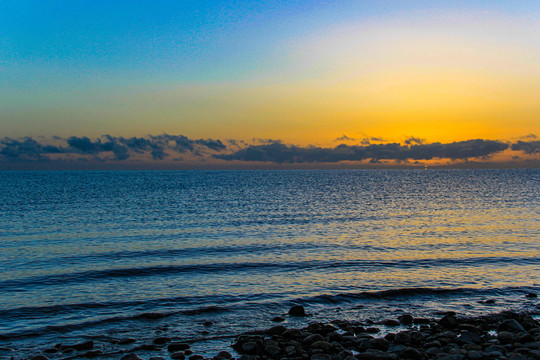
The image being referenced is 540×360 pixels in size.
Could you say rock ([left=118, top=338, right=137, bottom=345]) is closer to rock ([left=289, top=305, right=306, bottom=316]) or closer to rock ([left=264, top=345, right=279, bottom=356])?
rock ([left=264, top=345, right=279, bottom=356])

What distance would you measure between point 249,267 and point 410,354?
14.5m

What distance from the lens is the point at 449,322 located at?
1681 cm

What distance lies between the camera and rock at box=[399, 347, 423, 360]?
13.6 metres

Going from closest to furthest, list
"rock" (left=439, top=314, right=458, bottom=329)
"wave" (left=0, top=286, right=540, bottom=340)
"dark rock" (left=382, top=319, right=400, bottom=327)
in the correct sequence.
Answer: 1. "rock" (left=439, top=314, right=458, bottom=329)
2. "dark rock" (left=382, top=319, right=400, bottom=327)
3. "wave" (left=0, top=286, right=540, bottom=340)

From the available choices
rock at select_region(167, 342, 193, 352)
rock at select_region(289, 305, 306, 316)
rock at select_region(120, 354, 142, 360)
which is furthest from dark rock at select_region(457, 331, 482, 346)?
rock at select_region(120, 354, 142, 360)

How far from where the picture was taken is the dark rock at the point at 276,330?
1622 centimetres

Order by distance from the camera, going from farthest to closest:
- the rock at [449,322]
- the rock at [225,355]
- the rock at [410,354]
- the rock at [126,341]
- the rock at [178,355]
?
the rock at [449,322] < the rock at [126,341] < the rock at [178,355] < the rock at [225,355] < the rock at [410,354]

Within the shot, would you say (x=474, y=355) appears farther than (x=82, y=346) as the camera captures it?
No

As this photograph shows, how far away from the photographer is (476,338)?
1511 centimetres

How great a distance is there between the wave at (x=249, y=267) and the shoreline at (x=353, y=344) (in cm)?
942

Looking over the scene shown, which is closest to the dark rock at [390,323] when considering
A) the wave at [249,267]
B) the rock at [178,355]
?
the rock at [178,355]

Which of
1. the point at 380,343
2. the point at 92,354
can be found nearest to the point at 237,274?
the point at 92,354

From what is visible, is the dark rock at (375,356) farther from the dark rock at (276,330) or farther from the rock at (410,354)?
the dark rock at (276,330)

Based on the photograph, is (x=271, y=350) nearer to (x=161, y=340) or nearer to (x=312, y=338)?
(x=312, y=338)
